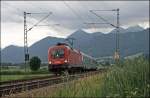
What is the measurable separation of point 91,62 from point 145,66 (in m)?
55.3

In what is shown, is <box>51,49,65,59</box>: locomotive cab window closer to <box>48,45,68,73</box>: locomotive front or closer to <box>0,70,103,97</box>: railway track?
<box>48,45,68,73</box>: locomotive front

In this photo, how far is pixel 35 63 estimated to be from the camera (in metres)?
74.9

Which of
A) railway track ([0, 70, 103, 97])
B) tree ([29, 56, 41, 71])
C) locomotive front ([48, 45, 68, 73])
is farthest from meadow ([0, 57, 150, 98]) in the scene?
tree ([29, 56, 41, 71])

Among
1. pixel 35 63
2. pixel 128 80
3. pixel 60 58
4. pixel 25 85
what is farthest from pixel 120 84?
pixel 35 63

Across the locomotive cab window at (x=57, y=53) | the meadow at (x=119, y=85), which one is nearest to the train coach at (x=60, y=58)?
the locomotive cab window at (x=57, y=53)

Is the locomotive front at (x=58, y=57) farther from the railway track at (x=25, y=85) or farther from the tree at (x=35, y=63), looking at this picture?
the tree at (x=35, y=63)

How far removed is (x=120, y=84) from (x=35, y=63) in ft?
199

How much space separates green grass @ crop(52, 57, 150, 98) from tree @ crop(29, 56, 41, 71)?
5679 centimetres

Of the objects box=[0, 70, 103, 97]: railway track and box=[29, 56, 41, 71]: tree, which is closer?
box=[0, 70, 103, 97]: railway track

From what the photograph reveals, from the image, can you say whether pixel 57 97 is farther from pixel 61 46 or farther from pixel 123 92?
pixel 61 46

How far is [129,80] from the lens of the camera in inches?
620

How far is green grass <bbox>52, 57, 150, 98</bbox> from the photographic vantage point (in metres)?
13.1

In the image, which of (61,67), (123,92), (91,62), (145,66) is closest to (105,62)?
(145,66)

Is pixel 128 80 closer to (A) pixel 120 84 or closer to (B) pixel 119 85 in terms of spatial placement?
(A) pixel 120 84
